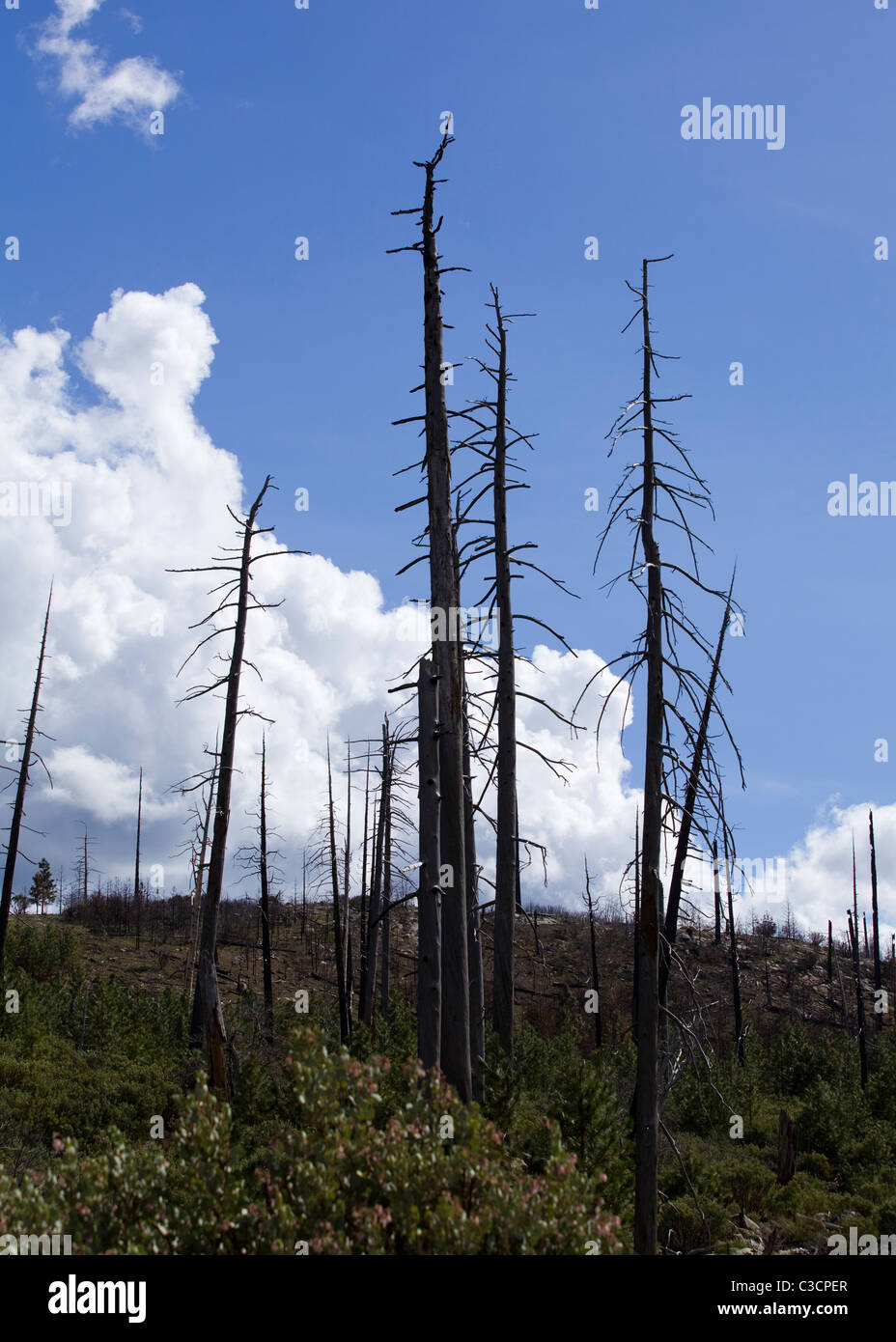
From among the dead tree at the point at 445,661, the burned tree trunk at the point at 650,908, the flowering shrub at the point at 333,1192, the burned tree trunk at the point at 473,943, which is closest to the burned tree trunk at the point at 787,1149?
the burned tree trunk at the point at 473,943

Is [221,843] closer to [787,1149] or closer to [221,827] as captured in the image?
[221,827]

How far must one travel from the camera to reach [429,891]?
9.02m

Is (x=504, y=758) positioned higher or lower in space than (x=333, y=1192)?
higher

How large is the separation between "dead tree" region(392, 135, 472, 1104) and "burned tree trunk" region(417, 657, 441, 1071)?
0.49ft

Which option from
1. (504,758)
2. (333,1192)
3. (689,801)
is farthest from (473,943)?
(333,1192)

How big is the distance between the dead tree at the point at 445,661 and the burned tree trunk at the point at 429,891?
0.49ft

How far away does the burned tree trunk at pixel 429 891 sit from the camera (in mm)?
8781

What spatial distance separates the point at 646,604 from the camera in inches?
376

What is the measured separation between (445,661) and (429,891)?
2.28 meters

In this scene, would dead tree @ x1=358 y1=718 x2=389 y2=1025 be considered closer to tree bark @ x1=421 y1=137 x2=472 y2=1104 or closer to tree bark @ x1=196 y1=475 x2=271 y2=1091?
tree bark @ x1=196 y1=475 x2=271 y2=1091

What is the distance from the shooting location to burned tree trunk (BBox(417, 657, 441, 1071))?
8.78 metres
